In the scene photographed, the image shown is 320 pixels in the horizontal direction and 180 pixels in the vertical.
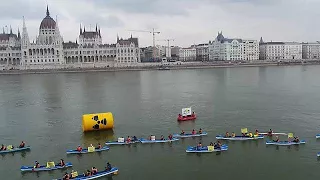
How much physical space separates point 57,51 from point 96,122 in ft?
411

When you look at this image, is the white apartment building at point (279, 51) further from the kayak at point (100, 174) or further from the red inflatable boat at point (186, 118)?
the kayak at point (100, 174)

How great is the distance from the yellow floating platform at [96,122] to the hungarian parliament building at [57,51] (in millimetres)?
117183

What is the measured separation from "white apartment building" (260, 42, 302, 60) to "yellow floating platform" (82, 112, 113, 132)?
567 ft

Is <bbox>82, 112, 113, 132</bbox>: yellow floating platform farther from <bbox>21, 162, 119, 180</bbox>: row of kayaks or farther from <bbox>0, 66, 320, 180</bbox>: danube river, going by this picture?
<bbox>21, 162, 119, 180</bbox>: row of kayaks

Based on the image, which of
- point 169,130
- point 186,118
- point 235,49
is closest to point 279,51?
point 235,49

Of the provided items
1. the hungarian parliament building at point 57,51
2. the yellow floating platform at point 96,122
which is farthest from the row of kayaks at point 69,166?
the hungarian parliament building at point 57,51

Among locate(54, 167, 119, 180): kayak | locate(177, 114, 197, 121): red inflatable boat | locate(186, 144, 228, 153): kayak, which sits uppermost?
locate(177, 114, 197, 121): red inflatable boat

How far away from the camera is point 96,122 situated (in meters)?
30.7

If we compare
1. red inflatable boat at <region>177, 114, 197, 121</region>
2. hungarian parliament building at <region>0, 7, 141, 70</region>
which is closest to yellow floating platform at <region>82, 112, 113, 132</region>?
red inflatable boat at <region>177, 114, 197, 121</region>

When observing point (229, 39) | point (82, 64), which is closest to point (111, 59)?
point (82, 64)

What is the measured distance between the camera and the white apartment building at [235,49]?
6855 inches

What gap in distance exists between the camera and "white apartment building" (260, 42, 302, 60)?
7411 inches

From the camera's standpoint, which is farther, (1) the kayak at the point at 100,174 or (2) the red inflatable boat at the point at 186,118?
(2) the red inflatable boat at the point at 186,118

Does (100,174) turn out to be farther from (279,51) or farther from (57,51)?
(279,51)
